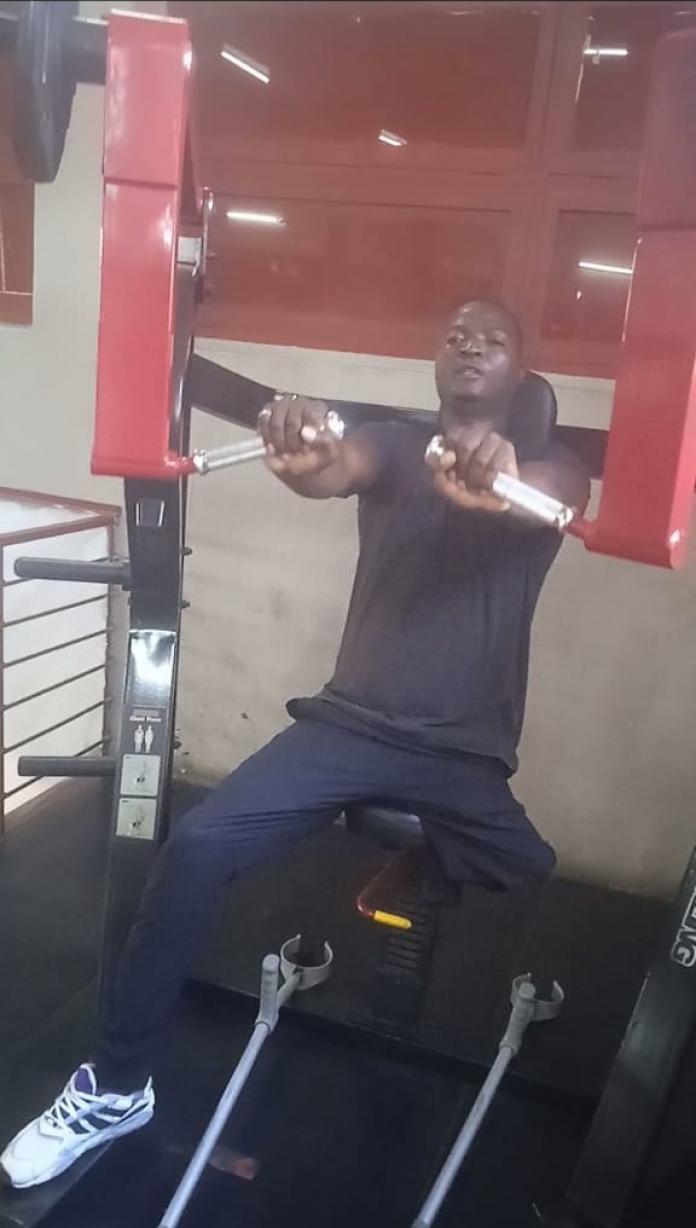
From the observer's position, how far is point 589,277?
2.08 meters

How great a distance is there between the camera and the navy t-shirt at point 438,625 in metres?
1.58

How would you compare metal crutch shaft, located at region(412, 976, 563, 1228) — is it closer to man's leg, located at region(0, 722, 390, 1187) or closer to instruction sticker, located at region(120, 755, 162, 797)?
man's leg, located at region(0, 722, 390, 1187)

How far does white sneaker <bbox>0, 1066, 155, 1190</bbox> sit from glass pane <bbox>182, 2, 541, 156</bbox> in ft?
5.21

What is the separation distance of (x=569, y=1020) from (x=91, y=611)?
1.31m

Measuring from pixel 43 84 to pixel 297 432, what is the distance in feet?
1.42

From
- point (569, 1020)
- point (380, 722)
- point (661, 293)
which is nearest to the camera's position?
point (661, 293)

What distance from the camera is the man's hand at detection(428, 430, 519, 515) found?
112 cm

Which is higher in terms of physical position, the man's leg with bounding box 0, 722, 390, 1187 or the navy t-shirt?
the navy t-shirt

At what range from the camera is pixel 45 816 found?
2.27m

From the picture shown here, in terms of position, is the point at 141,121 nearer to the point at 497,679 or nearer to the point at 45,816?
the point at 497,679

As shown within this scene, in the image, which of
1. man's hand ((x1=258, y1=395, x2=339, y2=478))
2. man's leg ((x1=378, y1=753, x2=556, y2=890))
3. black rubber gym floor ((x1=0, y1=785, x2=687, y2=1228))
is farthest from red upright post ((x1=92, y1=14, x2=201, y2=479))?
black rubber gym floor ((x1=0, y1=785, x2=687, y2=1228))

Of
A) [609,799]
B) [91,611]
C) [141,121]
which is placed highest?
[141,121]

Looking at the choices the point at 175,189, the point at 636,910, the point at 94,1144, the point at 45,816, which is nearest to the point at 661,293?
the point at 175,189

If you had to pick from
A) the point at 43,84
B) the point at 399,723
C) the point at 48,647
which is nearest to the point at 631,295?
the point at 43,84
